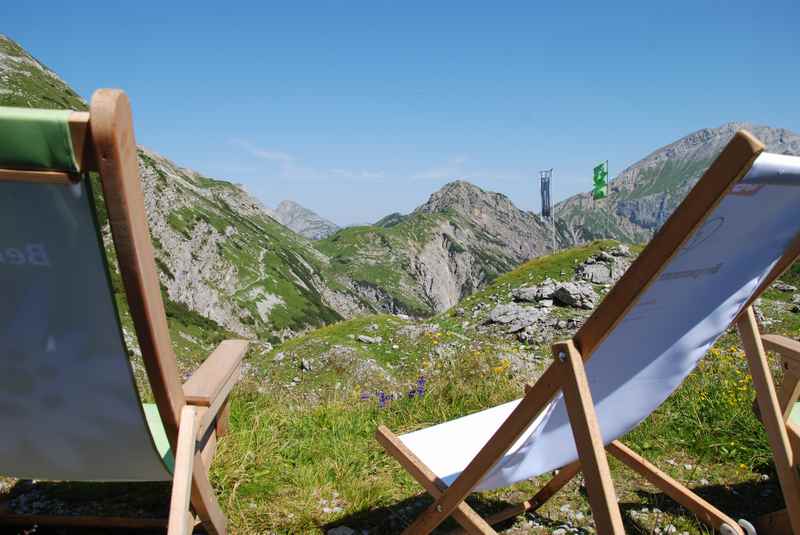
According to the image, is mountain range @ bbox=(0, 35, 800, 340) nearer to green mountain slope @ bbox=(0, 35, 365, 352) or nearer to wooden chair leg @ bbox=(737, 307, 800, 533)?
green mountain slope @ bbox=(0, 35, 365, 352)

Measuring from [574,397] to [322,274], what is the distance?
12420 cm

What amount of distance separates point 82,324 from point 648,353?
188 centimetres

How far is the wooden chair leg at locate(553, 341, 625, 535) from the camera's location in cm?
156

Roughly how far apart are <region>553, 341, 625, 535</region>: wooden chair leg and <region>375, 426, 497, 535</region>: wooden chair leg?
70cm

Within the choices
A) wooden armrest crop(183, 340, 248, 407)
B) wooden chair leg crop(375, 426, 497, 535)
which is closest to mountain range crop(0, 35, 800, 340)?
wooden armrest crop(183, 340, 248, 407)

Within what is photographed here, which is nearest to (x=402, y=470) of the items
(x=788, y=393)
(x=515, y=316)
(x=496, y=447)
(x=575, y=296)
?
(x=496, y=447)

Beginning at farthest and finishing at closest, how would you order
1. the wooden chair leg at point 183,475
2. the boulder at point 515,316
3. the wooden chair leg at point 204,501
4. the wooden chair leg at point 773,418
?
the boulder at point 515,316 < the wooden chair leg at point 773,418 < the wooden chair leg at point 204,501 < the wooden chair leg at point 183,475

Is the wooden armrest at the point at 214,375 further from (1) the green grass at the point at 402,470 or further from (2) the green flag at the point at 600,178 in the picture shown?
(2) the green flag at the point at 600,178

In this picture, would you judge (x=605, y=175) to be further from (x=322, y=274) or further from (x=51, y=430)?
(x=322, y=274)

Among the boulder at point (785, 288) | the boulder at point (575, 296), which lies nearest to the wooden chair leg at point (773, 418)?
the boulder at point (575, 296)

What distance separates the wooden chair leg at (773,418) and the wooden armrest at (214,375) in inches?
87.0

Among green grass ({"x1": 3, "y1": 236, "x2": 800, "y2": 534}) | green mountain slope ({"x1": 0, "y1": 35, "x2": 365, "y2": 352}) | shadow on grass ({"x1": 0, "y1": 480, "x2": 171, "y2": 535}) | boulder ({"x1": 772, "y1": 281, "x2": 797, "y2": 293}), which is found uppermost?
green grass ({"x1": 3, "y1": 236, "x2": 800, "y2": 534})

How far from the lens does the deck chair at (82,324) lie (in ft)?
4.16

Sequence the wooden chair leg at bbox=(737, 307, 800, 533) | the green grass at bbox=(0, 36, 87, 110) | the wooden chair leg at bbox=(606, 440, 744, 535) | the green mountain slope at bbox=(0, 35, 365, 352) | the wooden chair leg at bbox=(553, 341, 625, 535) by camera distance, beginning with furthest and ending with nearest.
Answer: the green mountain slope at bbox=(0, 35, 365, 352) → the green grass at bbox=(0, 36, 87, 110) → the wooden chair leg at bbox=(606, 440, 744, 535) → the wooden chair leg at bbox=(737, 307, 800, 533) → the wooden chair leg at bbox=(553, 341, 625, 535)
